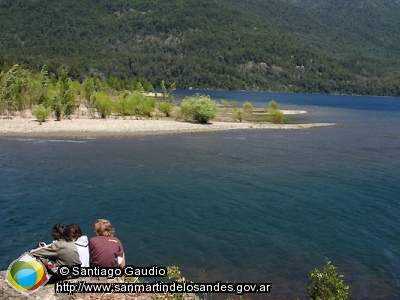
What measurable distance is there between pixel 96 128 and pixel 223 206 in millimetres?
36148

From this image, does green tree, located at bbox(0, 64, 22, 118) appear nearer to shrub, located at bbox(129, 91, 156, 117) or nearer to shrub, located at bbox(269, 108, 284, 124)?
shrub, located at bbox(129, 91, 156, 117)

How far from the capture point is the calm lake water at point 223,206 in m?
17.2

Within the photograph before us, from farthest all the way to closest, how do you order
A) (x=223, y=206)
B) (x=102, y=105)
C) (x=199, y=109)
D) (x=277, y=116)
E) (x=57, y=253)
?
(x=277, y=116) → (x=102, y=105) → (x=199, y=109) → (x=223, y=206) → (x=57, y=253)

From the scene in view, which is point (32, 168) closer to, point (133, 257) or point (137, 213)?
point (137, 213)

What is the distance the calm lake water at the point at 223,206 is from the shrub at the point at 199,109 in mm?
25208

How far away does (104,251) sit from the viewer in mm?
10531

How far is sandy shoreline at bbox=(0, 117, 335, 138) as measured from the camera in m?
51.9

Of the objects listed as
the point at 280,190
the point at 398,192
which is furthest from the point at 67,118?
the point at 398,192

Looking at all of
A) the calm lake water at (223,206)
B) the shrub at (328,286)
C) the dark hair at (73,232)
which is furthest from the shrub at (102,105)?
the shrub at (328,286)

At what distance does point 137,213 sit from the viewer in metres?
23.2

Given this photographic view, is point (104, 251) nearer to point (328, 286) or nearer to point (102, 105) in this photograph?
point (328, 286)

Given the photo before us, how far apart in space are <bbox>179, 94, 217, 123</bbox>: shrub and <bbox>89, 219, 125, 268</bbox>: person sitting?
5913 cm

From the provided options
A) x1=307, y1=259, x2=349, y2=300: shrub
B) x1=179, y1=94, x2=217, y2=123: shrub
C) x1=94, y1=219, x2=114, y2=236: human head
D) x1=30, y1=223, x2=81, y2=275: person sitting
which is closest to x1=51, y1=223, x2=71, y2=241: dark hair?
x1=30, y1=223, x2=81, y2=275: person sitting

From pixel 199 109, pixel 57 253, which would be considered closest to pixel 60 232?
pixel 57 253
